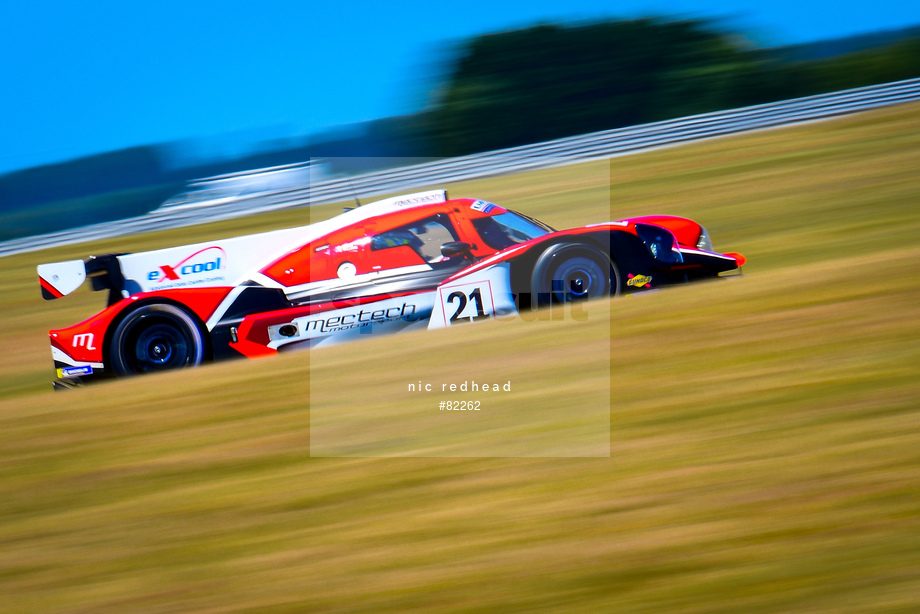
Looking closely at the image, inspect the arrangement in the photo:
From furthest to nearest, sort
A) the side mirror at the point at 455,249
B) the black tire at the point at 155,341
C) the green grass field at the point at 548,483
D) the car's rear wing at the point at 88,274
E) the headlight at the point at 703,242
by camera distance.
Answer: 1. the headlight at the point at 703,242
2. the car's rear wing at the point at 88,274
3. the black tire at the point at 155,341
4. the side mirror at the point at 455,249
5. the green grass field at the point at 548,483

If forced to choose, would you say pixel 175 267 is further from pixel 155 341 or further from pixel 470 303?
pixel 470 303

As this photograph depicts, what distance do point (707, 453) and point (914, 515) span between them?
2.75 feet

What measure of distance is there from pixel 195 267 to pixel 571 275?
250 cm

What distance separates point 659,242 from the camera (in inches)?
212

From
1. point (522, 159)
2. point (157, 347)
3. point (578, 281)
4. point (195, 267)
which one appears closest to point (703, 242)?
point (578, 281)

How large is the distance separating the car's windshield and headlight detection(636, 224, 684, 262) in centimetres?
68

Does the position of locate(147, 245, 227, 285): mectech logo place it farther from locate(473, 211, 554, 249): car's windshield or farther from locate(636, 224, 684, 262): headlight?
locate(636, 224, 684, 262): headlight

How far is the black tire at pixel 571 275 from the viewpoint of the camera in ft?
17.2

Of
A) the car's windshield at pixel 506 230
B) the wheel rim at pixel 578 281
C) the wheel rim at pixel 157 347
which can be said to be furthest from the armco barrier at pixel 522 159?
the wheel rim at pixel 578 281

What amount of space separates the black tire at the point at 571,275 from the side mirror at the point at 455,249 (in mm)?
469

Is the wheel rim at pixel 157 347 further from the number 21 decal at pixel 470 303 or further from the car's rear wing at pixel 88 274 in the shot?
the number 21 decal at pixel 470 303

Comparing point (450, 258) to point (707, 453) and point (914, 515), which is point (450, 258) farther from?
point (914, 515)

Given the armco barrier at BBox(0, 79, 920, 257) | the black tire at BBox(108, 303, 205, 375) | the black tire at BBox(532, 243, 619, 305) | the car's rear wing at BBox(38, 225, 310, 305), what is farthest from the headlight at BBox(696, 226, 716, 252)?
the armco barrier at BBox(0, 79, 920, 257)

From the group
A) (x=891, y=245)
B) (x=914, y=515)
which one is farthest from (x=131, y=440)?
(x=891, y=245)
